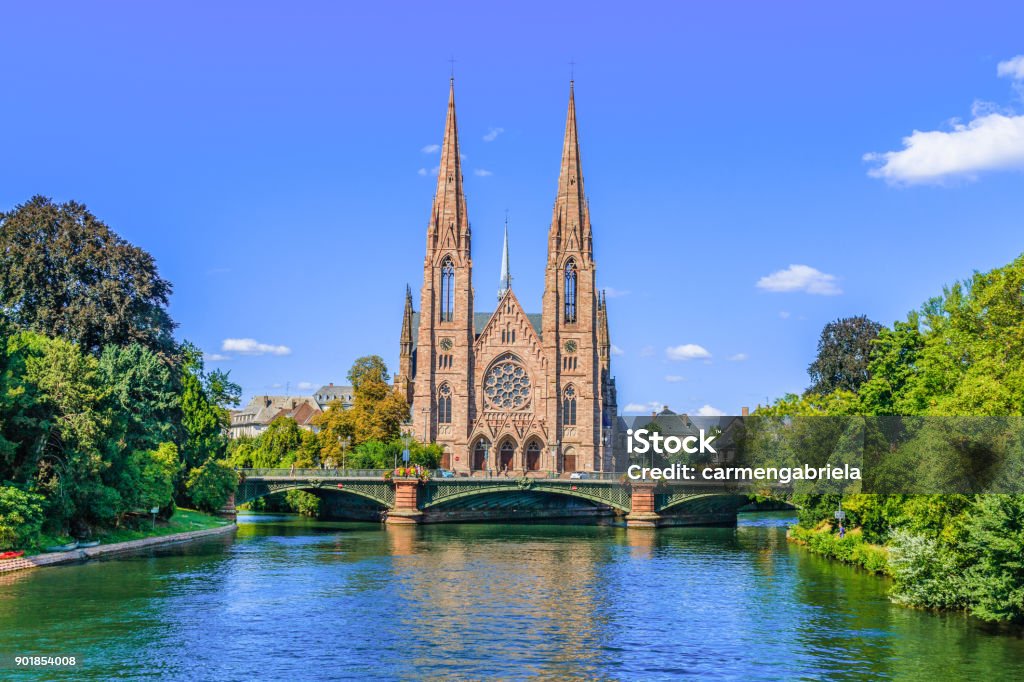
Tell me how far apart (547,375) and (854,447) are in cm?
6628

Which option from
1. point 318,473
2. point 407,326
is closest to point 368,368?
point 407,326

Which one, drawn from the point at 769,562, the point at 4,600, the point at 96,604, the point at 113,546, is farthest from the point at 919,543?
the point at 113,546

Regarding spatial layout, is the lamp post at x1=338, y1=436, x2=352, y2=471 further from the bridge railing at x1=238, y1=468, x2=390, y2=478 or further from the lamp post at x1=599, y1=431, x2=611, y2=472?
the lamp post at x1=599, y1=431, x2=611, y2=472

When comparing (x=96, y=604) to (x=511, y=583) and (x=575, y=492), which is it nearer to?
(x=511, y=583)

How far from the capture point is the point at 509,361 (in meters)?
120

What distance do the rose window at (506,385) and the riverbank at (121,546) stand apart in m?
44.1

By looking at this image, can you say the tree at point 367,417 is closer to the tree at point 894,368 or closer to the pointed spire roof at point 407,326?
the pointed spire roof at point 407,326

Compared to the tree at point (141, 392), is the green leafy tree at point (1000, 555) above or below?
below

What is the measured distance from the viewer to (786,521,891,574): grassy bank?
5019cm

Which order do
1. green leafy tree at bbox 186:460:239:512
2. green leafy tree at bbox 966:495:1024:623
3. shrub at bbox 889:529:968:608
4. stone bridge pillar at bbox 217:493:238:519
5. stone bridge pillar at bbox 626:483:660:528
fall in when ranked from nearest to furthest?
green leafy tree at bbox 966:495:1024:623, shrub at bbox 889:529:968:608, green leafy tree at bbox 186:460:239:512, stone bridge pillar at bbox 217:493:238:519, stone bridge pillar at bbox 626:483:660:528

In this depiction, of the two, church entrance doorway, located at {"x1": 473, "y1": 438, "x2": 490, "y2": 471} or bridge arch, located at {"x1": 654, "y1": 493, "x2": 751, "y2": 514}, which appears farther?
church entrance doorway, located at {"x1": 473, "y1": 438, "x2": 490, "y2": 471}

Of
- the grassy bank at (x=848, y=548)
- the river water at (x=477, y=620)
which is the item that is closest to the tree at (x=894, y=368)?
the grassy bank at (x=848, y=548)

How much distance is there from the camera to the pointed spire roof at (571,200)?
122688 millimetres

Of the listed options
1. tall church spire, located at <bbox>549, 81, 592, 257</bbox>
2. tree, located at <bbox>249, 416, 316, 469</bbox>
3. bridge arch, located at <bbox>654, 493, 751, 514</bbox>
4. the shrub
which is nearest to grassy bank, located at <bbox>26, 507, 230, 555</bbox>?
tree, located at <bbox>249, 416, 316, 469</bbox>
